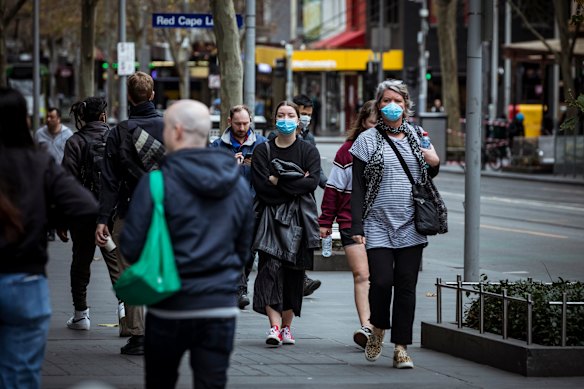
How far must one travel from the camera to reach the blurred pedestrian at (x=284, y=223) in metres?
10.6

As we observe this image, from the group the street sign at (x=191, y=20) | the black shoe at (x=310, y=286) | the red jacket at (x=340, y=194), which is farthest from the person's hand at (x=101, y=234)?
the street sign at (x=191, y=20)

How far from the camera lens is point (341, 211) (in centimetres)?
1072

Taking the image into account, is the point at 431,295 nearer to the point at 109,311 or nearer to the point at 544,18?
the point at 109,311

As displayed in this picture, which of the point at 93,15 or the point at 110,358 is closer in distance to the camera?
the point at 110,358

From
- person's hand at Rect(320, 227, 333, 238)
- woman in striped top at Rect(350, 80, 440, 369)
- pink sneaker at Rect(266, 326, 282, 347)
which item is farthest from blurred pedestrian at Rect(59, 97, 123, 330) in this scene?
woman in striped top at Rect(350, 80, 440, 369)

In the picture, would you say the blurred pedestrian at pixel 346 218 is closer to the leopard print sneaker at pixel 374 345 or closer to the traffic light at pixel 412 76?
the leopard print sneaker at pixel 374 345

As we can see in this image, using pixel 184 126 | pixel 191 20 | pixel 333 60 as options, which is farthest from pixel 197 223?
pixel 333 60

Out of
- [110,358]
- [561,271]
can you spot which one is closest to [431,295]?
[561,271]

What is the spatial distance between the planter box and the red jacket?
117cm

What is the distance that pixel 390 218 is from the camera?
9.35 meters

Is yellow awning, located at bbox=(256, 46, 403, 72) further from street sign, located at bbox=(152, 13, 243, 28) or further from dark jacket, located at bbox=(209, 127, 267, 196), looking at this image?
dark jacket, located at bbox=(209, 127, 267, 196)

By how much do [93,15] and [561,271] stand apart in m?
23.1

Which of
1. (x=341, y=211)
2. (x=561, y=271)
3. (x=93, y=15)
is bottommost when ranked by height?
(x=561, y=271)

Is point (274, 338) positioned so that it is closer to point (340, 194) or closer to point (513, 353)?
point (340, 194)
